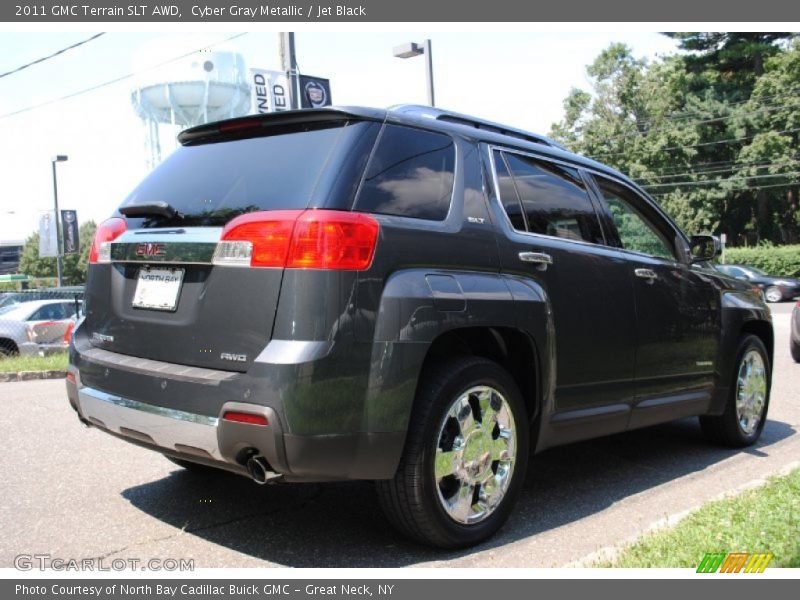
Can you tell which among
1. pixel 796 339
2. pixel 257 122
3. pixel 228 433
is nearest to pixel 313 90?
pixel 796 339

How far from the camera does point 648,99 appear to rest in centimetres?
5072

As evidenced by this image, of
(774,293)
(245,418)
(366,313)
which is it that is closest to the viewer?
(245,418)

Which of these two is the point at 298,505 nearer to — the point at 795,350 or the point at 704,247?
the point at 704,247

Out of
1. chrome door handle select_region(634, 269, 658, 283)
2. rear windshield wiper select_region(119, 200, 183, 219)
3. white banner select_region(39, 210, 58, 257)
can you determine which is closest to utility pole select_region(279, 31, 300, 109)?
chrome door handle select_region(634, 269, 658, 283)

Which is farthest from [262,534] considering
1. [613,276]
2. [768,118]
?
[768,118]

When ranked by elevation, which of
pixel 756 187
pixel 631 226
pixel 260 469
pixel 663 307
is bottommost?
pixel 260 469

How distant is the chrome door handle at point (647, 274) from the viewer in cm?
480

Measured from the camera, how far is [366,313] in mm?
3125

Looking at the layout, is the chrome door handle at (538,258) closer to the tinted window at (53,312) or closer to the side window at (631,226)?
the side window at (631,226)

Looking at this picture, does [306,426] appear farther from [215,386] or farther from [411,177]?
[411,177]

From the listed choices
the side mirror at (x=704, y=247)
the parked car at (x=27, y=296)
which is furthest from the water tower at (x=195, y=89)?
the side mirror at (x=704, y=247)

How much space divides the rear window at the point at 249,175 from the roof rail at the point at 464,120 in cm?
49

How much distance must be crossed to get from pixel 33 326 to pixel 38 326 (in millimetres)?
91

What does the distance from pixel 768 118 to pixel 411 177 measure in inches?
1948
